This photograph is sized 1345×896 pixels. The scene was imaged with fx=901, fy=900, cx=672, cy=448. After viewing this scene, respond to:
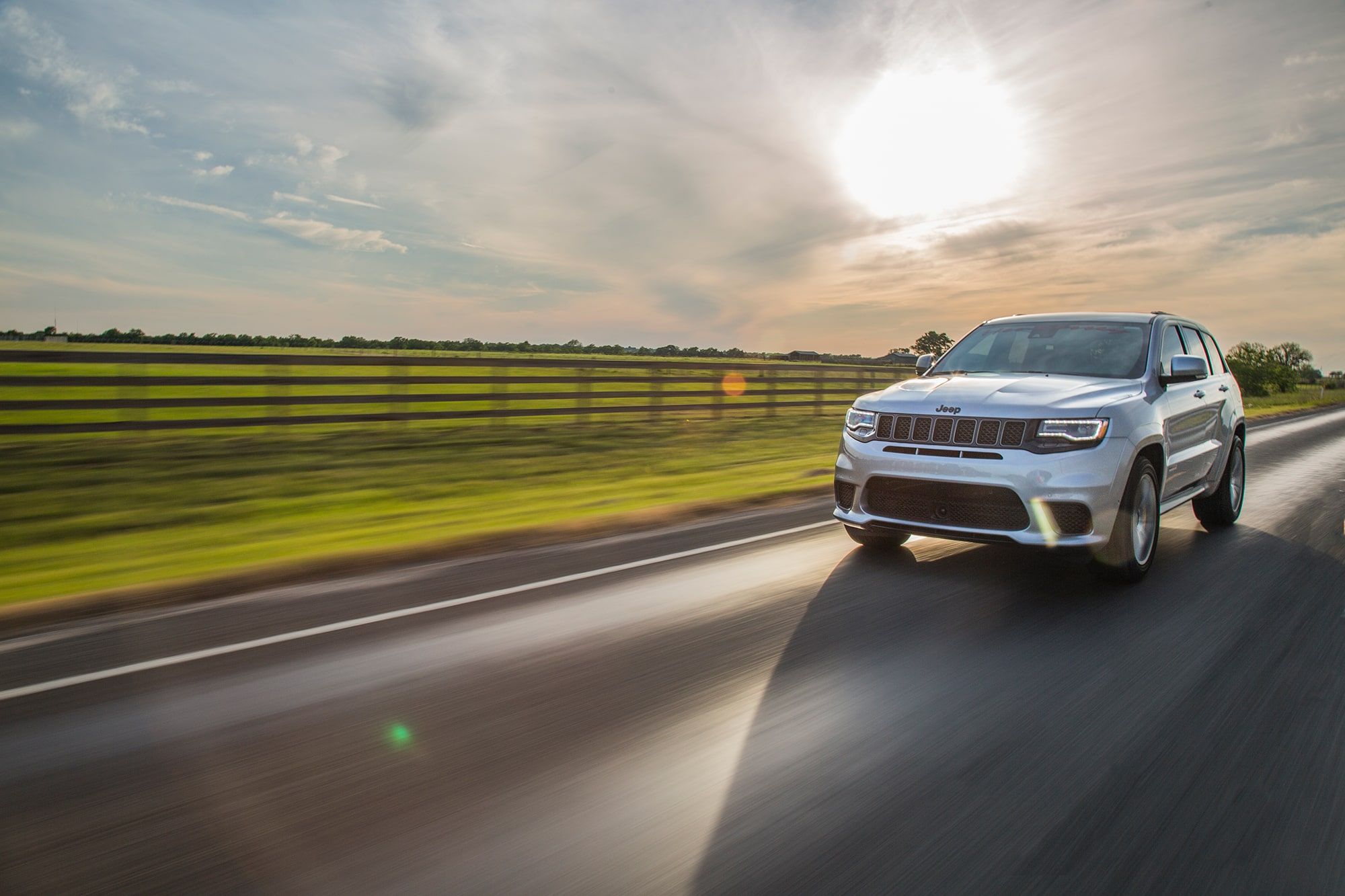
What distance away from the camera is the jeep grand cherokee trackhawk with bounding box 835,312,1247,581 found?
5.60 m

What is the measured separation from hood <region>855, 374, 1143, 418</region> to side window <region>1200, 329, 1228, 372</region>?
106 inches

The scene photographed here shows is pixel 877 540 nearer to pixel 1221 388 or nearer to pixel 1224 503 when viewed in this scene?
pixel 1224 503

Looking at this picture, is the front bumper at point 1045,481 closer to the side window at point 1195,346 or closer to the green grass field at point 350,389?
the side window at point 1195,346

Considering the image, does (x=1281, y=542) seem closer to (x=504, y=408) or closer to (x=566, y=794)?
(x=566, y=794)

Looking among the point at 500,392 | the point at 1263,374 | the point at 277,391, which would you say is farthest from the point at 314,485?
the point at 1263,374

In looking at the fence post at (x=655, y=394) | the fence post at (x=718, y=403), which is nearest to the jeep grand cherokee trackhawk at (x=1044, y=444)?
the fence post at (x=655, y=394)

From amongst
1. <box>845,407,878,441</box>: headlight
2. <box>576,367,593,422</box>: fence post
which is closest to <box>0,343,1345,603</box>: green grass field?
<box>576,367,593,422</box>: fence post

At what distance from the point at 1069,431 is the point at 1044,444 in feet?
0.60

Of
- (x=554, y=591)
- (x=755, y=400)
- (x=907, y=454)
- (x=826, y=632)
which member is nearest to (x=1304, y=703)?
(x=826, y=632)

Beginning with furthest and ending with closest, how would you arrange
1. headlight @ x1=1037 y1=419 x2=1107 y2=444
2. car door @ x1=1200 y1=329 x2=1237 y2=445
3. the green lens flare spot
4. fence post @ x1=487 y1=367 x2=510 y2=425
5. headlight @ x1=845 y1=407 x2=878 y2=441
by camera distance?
fence post @ x1=487 y1=367 x2=510 y2=425 < car door @ x1=1200 y1=329 x2=1237 y2=445 < headlight @ x1=845 y1=407 x2=878 y2=441 < headlight @ x1=1037 y1=419 x2=1107 y2=444 < the green lens flare spot

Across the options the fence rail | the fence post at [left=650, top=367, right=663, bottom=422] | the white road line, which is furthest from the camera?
the fence post at [left=650, top=367, right=663, bottom=422]

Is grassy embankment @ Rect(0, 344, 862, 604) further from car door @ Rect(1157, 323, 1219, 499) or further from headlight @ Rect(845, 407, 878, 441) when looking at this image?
car door @ Rect(1157, 323, 1219, 499)

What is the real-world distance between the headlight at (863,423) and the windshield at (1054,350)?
125 centimetres

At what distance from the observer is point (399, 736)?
357 cm
